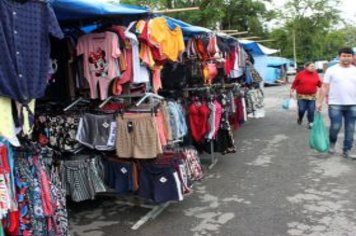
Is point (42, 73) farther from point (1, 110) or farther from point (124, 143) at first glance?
point (124, 143)

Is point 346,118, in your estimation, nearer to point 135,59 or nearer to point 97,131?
point 135,59

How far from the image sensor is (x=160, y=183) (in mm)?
4887

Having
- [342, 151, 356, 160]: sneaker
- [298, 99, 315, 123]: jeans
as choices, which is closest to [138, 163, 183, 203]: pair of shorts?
[342, 151, 356, 160]: sneaker

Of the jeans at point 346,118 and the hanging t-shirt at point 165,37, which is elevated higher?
the hanging t-shirt at point 165,37

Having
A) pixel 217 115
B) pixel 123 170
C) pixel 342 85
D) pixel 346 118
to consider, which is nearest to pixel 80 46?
pixel 123 170

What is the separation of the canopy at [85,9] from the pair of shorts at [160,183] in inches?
67.5

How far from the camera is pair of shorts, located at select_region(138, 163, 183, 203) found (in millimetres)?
4848

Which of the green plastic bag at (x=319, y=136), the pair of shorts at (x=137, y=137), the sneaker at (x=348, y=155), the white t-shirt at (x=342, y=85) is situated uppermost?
the white t-shirt at (x=342, y=85)

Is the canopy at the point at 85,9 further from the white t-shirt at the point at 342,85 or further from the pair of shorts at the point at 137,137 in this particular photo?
the white t-shirt at the point at 342,85

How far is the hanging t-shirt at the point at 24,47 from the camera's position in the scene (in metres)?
3.10

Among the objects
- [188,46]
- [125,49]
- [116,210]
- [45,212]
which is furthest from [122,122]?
[188,46]

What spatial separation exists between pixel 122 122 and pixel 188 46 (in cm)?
289

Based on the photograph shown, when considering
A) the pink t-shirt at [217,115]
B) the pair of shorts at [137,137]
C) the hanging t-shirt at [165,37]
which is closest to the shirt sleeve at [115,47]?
the hanging t-shirt at [165,37]

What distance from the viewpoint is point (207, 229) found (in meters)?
4.68
